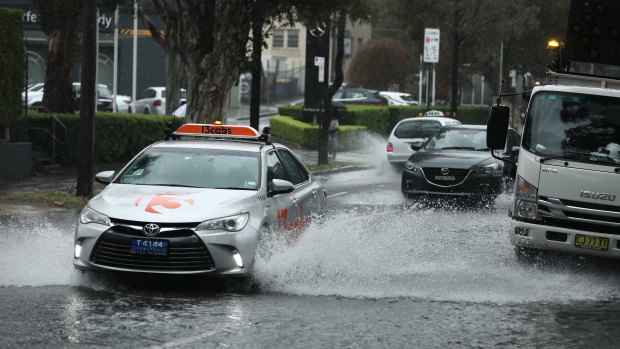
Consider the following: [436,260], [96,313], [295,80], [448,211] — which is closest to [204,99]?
[448,211]

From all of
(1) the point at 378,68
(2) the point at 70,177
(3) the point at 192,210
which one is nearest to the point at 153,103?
(1) the point at 378,68

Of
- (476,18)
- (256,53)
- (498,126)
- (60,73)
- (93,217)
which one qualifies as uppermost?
(476,18)

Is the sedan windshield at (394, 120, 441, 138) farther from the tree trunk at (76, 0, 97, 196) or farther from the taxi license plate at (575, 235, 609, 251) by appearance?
the taxi license plate at (575, 235, 609, 251)

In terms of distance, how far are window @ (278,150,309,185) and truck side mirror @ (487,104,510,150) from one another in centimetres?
219

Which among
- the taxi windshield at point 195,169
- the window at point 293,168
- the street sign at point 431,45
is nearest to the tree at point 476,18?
the street sign at point 431,45

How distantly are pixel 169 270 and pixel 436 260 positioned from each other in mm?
4200

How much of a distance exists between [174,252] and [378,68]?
58385mm

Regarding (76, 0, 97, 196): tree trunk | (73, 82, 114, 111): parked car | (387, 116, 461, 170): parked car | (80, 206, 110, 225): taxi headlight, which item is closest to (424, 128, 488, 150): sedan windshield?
(76, 0, 97, 196): tree trunk

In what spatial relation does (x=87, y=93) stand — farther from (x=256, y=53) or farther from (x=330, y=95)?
(x=330, y=95)

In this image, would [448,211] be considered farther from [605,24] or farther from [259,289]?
[259,289]

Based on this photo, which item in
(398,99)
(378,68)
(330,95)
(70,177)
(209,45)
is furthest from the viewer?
(378,68)

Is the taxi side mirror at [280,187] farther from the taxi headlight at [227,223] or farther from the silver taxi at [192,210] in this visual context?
the taxi headlight at [227,223]

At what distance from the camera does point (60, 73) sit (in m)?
32.4

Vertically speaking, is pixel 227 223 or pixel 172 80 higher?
pixel 172 80
